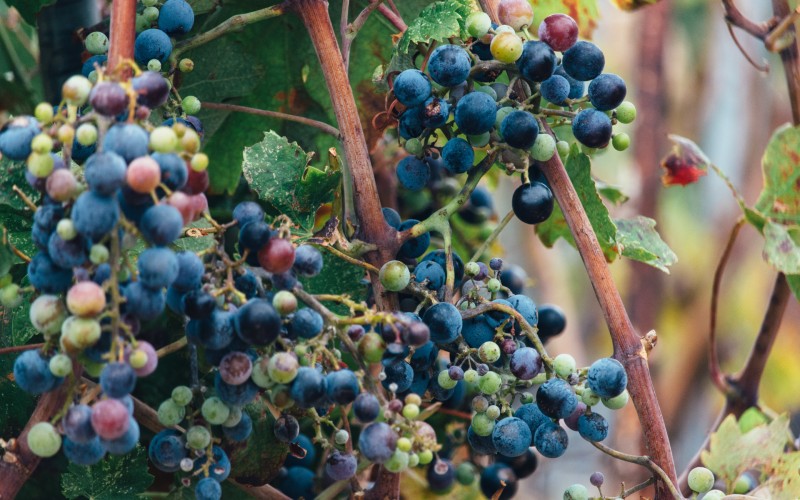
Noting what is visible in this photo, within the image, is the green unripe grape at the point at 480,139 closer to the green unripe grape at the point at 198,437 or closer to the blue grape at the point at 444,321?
the blue grape at the point at 444,321

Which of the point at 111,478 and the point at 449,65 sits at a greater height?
the point at 449,65

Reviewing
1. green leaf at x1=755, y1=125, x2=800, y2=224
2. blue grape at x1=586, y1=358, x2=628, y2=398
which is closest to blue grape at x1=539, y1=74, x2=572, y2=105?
blue grape at x1=586, y1=358, x2=628, y2=398

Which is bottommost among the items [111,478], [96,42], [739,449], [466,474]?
[466,474]

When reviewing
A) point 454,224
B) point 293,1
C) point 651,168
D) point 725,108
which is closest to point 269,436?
point 293,1

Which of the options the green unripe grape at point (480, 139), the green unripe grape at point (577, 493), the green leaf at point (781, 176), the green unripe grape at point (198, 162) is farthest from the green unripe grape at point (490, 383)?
the green leaf at point (781, 176)

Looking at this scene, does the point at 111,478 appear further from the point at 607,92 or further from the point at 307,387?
the point at 607,92

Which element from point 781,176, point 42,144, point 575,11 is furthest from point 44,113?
Answer: point 781,176

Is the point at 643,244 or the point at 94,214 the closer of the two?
the point at 94,214
